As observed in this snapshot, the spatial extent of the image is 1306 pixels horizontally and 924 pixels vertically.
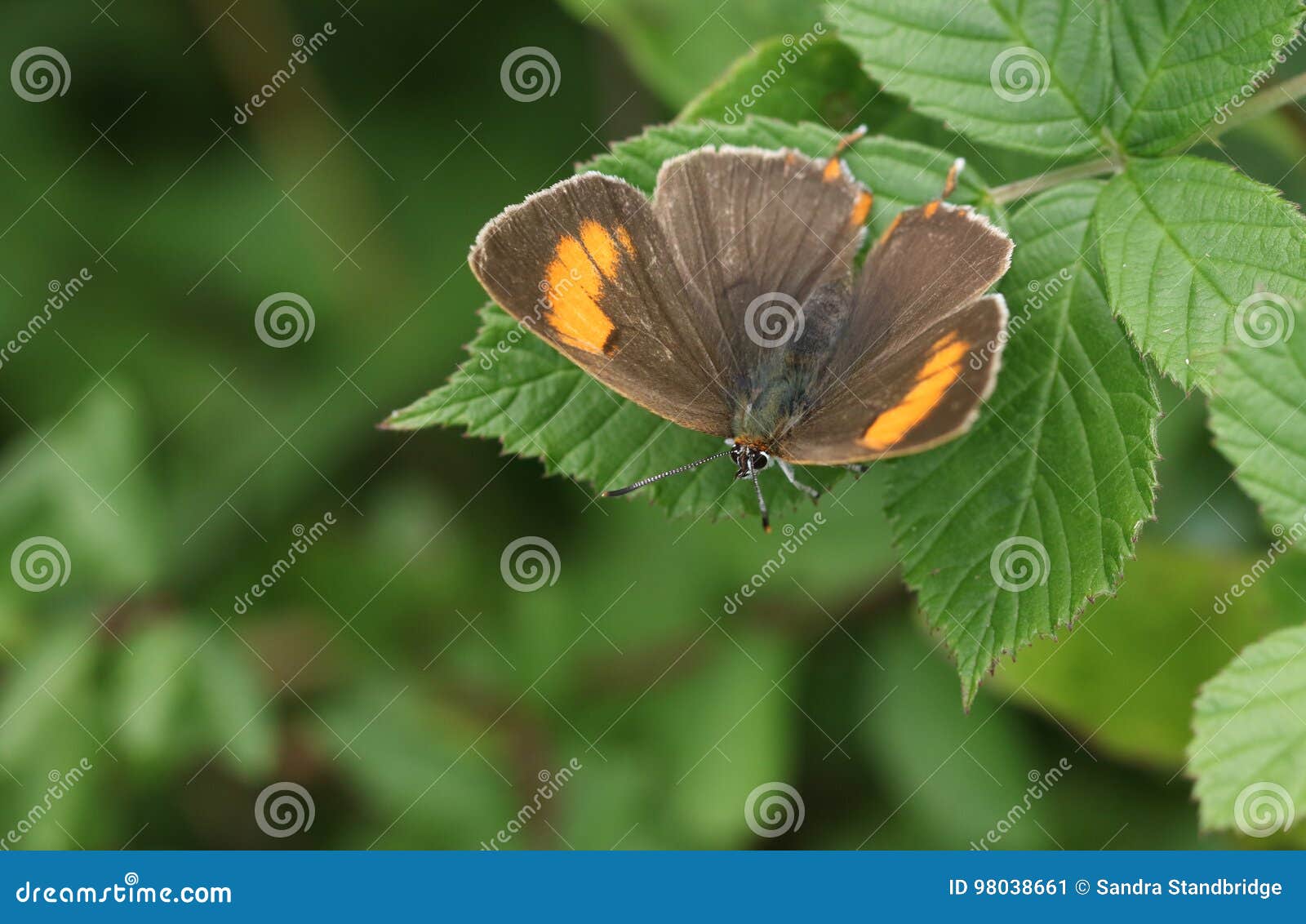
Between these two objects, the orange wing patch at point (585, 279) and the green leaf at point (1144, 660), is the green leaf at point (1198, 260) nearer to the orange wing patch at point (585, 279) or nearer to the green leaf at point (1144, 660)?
the orange wing patch at point (585, 279)

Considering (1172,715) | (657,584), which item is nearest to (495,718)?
(657,584)

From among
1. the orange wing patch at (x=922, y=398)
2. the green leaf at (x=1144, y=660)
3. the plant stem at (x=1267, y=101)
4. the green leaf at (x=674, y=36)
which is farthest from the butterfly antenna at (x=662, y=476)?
the green leaf at (x=1144, y=660)

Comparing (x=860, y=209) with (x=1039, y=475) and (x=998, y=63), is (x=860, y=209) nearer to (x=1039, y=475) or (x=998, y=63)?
(x=998, y=63)

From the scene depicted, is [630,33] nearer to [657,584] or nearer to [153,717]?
[657,584]

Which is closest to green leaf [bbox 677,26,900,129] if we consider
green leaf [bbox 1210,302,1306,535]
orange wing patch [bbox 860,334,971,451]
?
orange wing patch [bbox 860,334,971,451]

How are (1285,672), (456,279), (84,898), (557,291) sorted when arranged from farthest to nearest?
1. (456,279)
2. (84,898)
3. (557,291)
4. (1285,672)

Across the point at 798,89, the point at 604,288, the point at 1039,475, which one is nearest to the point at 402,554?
the point at 604,288

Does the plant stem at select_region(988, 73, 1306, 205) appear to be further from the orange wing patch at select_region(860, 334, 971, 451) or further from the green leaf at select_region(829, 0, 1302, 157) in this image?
the orange wing patch at select_region(860, 334, 971, 451)
